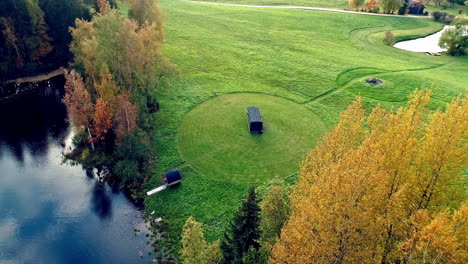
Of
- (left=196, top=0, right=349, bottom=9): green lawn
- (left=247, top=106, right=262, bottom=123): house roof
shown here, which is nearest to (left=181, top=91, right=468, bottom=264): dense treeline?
(left=247, top=106, right=262, bottom=123): house roof

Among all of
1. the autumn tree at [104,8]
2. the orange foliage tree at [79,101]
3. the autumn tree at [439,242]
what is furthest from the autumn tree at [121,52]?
the autumn tree at [439,242]

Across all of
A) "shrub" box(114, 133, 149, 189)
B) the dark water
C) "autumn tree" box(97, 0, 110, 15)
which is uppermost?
"autumn tree" box(97, 0, 110, 15)

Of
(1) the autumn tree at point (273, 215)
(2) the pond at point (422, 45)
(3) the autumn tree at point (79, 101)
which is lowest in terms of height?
(1) the autumn tree at point (273, 215)

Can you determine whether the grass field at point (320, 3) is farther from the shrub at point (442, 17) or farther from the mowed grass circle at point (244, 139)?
the mowed grass circle at point (244, 139)

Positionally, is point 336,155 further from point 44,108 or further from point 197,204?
point 44,108

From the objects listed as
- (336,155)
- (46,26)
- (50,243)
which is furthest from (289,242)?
(46,26)

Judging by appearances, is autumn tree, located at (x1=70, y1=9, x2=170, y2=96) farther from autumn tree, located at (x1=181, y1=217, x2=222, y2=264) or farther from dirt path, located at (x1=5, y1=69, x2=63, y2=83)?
autumn tree, located at (x1=181, y1=217, x2=222, y2=264)
